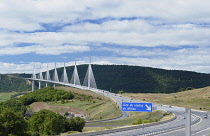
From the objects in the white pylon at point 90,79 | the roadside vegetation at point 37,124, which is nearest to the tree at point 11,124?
the roadside vegetation at point 37,124

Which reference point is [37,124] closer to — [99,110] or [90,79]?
[99,110]

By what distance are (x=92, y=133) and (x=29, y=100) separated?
11692 centimetres

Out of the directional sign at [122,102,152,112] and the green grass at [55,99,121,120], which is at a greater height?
the directional sign at [122,102,152,112]

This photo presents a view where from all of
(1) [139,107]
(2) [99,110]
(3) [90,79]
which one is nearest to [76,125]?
(1) [139,107]

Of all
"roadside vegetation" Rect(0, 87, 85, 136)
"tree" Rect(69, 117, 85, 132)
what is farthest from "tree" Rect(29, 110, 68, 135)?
"tree" Rect(69, 117, 85, 132)

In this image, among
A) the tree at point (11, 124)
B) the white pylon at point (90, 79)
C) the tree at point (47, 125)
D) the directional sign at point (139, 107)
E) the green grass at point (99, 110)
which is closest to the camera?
the directional sign at point (139, 107)

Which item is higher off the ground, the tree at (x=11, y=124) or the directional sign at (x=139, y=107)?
the directional sign at (x=139, y=107)

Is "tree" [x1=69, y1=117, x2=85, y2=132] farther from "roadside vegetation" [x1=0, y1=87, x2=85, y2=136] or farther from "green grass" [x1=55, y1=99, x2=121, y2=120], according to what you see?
"green grass" [x1=55, y1=99, x2=121, y2=120]

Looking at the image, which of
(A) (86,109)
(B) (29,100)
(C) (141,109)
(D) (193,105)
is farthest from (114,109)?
(C) (141,109)

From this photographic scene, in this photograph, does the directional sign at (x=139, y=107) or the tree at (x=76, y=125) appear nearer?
the directional sign at (x=139, y=107)

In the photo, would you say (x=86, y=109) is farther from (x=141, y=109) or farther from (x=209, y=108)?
(x=141, y=109)

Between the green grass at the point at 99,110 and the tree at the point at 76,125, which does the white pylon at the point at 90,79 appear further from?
the tree at the point at 76,125

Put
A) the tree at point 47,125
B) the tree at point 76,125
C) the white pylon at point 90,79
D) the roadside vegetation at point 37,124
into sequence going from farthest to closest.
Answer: the white pylon at point 90,79, the tree at point 76,125, the tree at point 47,125, the roadside vegetation at point 37,124

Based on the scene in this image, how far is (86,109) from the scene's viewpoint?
112 m
